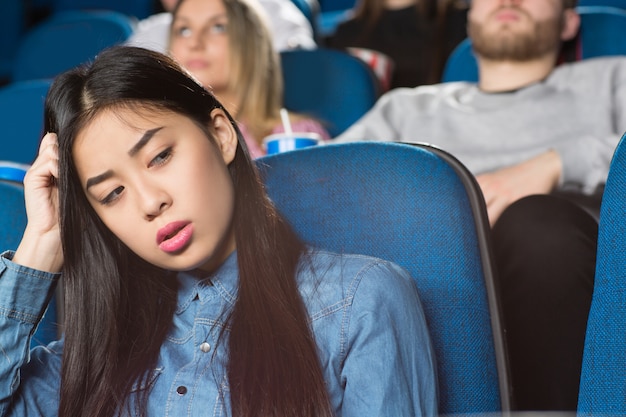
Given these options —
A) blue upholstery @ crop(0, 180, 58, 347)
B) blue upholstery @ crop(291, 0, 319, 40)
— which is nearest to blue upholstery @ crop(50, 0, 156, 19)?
blue upholstery @ crop(291, 0, 319, 40)

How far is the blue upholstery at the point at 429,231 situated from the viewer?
3.20 feet

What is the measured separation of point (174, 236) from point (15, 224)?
303 mm

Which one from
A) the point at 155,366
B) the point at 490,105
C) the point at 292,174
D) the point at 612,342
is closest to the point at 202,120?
the point at 292,174

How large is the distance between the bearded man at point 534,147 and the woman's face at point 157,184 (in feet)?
1.37

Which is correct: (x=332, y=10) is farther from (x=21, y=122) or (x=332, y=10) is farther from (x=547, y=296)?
(x=547, y=296)

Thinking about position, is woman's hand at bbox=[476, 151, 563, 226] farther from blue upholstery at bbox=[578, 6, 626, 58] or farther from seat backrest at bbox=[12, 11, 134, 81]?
seat backrest at bbox=[12, 11, 134, 81]

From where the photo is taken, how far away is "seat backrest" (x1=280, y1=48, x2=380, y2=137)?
1.94 m

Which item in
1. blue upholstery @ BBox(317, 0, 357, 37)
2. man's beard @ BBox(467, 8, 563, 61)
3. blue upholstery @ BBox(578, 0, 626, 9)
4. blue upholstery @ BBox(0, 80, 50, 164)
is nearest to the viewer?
man's beard @ BBox(467, 8, 563, 61)

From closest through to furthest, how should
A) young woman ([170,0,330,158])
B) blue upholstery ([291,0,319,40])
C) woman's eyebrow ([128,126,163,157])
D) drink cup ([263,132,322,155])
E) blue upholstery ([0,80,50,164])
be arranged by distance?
1. woman's eyebrow ([128,126,163,157])
2. drink cup ([263,132,322,155])
3. young woman ([170,0,330,158])
4. blue upholstery ([0,80,50,164])
5. blue upholstery ([291,0,319,40])

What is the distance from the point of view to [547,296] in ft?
3.87

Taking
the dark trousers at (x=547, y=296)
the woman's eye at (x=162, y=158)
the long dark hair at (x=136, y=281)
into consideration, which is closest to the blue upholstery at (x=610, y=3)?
the dark trousers at (x=547, y=296)

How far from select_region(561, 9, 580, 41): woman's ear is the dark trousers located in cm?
65

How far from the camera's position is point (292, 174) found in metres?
1.09

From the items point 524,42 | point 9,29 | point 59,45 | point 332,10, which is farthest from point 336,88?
point 9,29
